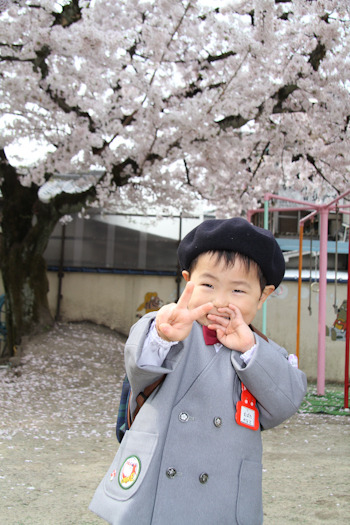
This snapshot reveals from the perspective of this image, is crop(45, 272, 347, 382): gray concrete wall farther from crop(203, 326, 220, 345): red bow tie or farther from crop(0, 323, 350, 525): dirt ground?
crop(203, 326, 220, 345): red bow tie

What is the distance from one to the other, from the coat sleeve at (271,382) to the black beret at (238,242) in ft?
0.74

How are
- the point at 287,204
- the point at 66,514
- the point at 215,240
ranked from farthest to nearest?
the point at 287,204 < the point at 66,514 < the point at 215,240

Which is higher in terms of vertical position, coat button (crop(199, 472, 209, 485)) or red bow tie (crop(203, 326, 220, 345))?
red bow tie (crop(203, 326, 220, 345))

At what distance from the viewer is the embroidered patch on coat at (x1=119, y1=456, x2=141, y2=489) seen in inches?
51.3

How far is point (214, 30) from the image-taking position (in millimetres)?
6883

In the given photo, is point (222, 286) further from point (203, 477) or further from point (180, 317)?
point (203, 477)

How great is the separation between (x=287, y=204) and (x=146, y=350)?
1305cm

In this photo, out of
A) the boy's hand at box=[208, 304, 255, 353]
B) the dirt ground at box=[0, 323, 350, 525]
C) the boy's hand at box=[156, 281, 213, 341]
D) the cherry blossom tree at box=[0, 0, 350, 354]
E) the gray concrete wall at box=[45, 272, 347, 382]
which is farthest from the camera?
the gray concrete wall at box=[45, 272, 347, 382]

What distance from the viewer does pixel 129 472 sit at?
52.1 inches

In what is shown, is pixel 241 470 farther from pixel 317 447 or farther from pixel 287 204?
pixel 287 204

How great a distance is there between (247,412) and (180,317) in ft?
1.14

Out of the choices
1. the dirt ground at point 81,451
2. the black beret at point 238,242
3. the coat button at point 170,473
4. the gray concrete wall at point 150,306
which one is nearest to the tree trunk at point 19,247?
Answer: the dirt ground at point 81,451

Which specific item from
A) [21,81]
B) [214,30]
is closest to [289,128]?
[214,30]

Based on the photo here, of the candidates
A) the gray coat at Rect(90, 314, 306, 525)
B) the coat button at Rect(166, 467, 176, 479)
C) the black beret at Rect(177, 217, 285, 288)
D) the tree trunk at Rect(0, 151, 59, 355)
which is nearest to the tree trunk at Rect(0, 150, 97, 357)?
the tree trunk at Rect(0, 151, 59, 355)
